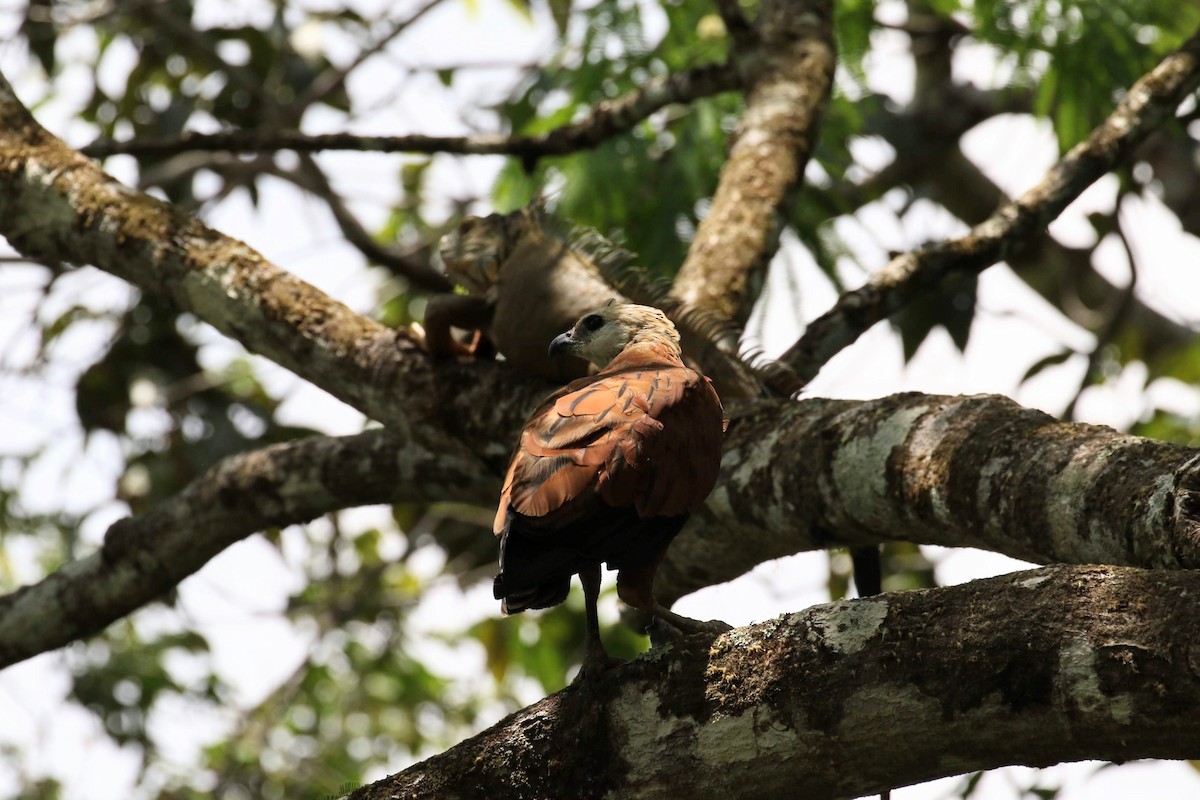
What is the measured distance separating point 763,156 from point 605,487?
9.14 feet

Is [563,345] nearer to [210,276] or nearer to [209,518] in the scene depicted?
[210,276]

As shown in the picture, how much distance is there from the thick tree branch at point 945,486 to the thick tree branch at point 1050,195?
93 cm

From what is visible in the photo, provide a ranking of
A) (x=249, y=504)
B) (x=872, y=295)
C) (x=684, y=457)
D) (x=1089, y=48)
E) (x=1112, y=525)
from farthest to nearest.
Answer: (x=1089, y=48) → (x=249, y=504) → (x=872, y=295) → (x=684, y=457) → (x=1112, y=525)

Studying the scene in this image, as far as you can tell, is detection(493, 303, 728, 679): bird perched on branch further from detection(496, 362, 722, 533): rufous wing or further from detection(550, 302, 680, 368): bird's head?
detection(550, 302, 680, 368): bird's head

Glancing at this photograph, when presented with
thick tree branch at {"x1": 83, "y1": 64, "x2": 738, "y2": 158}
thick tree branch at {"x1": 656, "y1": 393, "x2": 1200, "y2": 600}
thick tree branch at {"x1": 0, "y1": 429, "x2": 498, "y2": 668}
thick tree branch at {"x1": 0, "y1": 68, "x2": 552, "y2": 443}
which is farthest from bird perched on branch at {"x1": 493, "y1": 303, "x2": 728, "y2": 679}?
thick tree branch at {"x1": 83, "y1": 64, "x2": 738, "y2": 158}

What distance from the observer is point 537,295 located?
477 cm

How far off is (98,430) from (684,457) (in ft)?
22.2

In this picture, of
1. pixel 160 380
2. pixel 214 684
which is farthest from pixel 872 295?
pixel 214 684

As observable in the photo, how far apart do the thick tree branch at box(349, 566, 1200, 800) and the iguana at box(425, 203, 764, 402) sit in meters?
1.97

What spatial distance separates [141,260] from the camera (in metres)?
4.58

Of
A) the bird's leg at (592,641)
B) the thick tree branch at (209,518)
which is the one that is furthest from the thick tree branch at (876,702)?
the thick tree branch at (209,518)

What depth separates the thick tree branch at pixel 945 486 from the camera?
8.71ft

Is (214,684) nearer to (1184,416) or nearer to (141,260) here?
(141,260)

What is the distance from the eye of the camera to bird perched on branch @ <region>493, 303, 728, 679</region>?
2.71m
